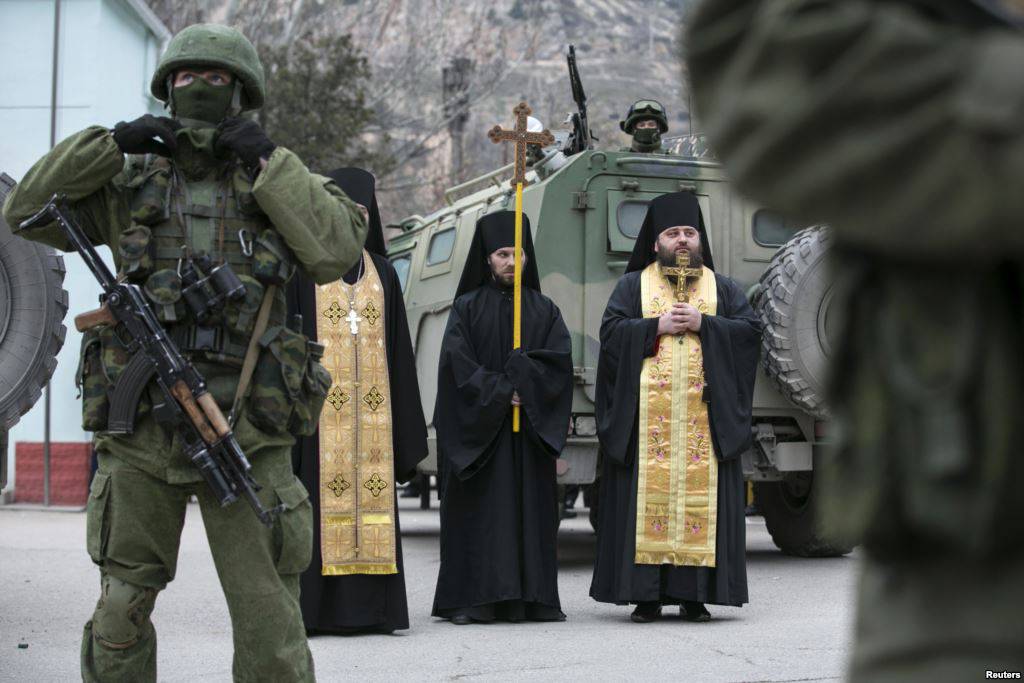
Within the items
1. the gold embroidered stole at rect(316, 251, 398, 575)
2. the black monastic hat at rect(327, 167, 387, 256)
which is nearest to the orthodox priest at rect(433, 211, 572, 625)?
the gold embroidered stole at rect(316, 251, 398, 575)

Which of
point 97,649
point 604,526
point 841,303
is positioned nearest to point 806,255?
point 604,526

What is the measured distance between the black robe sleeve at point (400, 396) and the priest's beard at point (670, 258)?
1.52 metres

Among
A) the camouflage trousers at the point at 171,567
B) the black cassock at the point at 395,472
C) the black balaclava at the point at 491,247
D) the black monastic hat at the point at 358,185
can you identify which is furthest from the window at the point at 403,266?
the camouflage trousers at the point at 171,567

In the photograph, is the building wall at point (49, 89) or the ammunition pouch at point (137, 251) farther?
the building wall at point (49, 89)

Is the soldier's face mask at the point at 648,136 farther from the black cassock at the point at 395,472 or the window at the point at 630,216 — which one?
the black cassock at the point at 395,472

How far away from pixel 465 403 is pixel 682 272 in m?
1.39

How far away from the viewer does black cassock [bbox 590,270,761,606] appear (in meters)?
7.68

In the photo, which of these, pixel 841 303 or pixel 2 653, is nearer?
pixel 841 303

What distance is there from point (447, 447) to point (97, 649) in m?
4.10

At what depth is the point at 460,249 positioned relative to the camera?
457 inches

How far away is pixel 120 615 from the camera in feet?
12.7

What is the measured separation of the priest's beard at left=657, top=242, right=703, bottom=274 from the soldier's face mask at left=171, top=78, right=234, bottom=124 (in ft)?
13.6

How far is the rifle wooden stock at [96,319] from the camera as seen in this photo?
404 centimetres

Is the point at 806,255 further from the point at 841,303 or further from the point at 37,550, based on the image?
the point at 841,303
